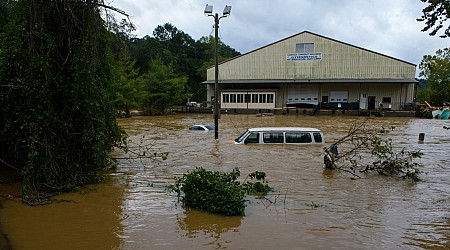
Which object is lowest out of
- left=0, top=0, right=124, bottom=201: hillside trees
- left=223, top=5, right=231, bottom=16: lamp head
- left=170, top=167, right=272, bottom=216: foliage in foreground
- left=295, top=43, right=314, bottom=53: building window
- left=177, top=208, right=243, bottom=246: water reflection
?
left=177, top=208, right=243, bottom=246: water reflection

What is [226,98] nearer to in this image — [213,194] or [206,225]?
[213,194]

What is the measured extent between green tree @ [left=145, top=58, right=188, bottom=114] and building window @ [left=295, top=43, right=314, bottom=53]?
17.7 m

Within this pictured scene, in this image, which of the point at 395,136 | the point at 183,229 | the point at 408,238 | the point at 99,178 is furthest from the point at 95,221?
the point at 395,136

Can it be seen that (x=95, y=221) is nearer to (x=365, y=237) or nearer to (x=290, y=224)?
(x=290, y=224)

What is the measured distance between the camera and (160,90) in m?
50.5

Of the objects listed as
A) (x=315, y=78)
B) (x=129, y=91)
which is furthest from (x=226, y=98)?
(x=129, y=91)

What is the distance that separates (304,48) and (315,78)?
4636 mm

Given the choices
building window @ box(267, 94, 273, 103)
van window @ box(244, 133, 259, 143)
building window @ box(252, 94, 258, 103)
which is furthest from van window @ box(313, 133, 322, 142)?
building window @ box(252, 94, 258, 103)

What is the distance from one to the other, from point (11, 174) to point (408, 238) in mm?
11352

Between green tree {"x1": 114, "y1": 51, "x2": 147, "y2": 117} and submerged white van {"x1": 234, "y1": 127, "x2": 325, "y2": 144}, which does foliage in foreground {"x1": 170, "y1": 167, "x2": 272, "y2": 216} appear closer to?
submerged white van {"x1": 234, "y1": 127, "x2": 325, "y2": 144}

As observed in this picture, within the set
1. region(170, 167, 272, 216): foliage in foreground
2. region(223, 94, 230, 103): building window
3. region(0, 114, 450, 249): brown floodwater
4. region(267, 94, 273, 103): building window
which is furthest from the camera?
region(223, 94, 230, 103): building window

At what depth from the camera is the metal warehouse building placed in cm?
4881

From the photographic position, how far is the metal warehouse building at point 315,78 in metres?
48.8

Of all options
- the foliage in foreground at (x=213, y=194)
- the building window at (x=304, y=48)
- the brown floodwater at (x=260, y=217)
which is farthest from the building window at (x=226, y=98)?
the foliage in foreground at (x=213, y=194)
